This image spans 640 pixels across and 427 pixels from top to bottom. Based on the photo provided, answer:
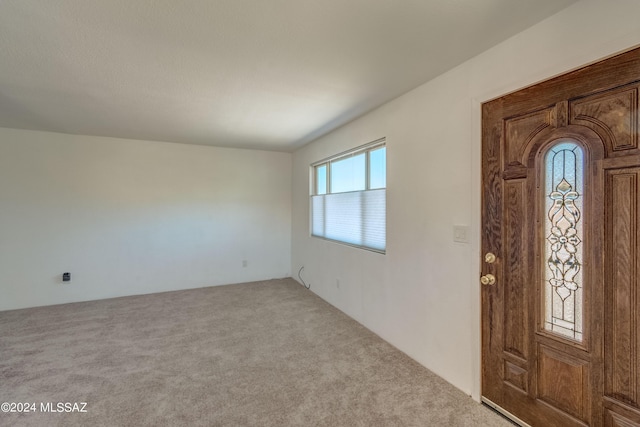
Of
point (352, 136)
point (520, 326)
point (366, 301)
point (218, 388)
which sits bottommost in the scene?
point (218, 388)

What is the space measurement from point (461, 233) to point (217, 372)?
7.30 feet

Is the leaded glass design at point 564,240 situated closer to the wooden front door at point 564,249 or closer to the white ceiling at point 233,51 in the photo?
the wooden front door at point 564,249

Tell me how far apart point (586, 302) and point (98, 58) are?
3357 mm

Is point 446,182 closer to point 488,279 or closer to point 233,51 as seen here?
point 488,279

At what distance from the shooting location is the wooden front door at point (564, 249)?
1.33m

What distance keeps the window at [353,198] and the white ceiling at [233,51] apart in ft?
1.99

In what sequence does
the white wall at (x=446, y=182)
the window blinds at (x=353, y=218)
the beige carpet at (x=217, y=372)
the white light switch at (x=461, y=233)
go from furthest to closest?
1. the window blinds at (x=353, y=218)
2. the white light switch at (x=461, y=233)
3. the beige carpet at (x=217, y=372)
4. the white wall at (x=446, y=182)

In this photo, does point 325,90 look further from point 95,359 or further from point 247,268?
point 247,268

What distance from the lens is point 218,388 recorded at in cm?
214

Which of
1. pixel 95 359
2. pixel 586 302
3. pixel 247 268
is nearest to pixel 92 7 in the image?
pixel 95 359

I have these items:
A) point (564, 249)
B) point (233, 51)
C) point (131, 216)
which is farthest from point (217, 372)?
point (131, 216)

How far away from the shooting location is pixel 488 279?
1.90m

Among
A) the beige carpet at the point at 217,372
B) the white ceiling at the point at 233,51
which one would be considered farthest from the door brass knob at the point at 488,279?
the white ceiling at the point at 233,51

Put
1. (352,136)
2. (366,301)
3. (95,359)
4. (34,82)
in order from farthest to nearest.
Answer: (352,136) < (366,301) < (95,359) < (34,82)
